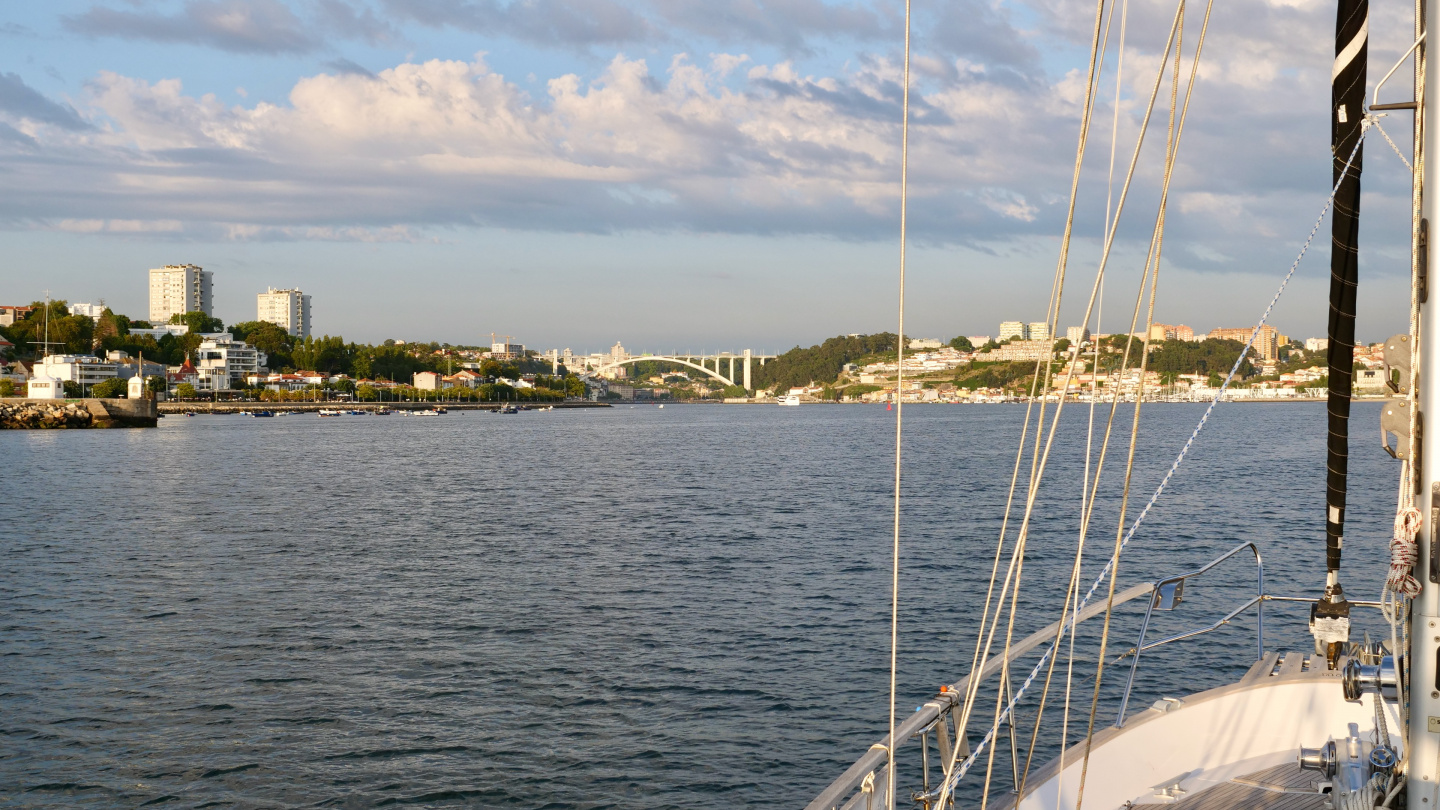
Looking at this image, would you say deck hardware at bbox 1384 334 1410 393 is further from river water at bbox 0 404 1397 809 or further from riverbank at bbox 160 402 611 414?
riverbank at bbox 160 402 611 414

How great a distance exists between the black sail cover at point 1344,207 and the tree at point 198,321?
198084 millimetres

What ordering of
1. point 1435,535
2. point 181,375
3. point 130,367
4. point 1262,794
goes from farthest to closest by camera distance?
point 181,375 → point 130,367 → point 1262,794 → point 1435,535

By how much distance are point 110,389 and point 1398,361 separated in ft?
432

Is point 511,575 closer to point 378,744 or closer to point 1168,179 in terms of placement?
point 378,744

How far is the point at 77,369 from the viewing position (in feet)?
379

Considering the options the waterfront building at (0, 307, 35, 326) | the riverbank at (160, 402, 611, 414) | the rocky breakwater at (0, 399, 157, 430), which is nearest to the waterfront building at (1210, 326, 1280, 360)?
the riverbank at (160, 402, 611, 414)

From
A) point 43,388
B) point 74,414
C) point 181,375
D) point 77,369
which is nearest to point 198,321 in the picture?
point 181,375

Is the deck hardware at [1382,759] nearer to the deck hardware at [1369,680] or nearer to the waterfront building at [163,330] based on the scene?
the deck hardware at [1369,680]

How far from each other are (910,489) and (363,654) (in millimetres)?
25082

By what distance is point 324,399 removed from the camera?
152250mm

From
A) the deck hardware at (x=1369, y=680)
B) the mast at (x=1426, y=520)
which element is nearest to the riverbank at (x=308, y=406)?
the deck hardware at (x=1369, y=680)

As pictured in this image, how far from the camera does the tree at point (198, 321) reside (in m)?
184

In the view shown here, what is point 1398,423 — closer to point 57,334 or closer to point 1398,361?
point 1398,361

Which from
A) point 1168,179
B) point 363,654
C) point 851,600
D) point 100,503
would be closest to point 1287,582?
point 851,600
